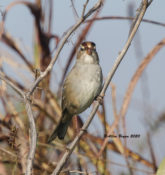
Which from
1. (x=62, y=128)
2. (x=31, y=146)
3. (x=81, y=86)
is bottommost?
(x=62, y=128)

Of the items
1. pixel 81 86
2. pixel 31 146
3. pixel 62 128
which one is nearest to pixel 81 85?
pixel 81 86

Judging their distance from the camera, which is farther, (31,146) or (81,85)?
(81,85)

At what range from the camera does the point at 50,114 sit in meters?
3.39

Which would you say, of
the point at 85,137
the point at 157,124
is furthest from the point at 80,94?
the point at 157,124

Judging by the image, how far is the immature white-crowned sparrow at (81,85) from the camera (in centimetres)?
289

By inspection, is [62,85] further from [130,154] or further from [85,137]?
[130,154]

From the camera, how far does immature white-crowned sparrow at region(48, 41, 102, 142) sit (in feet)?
9.50

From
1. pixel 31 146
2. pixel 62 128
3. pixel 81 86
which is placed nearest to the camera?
pixel 31 146

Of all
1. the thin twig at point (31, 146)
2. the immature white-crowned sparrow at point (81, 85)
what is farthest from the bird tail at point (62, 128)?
the thin twig at point (31, 146)

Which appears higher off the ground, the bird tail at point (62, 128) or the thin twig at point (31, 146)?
the thin twig at point (31, 146)

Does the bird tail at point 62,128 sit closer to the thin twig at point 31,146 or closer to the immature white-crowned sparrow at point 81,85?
the immature white-crowned sparrow at point 81,85

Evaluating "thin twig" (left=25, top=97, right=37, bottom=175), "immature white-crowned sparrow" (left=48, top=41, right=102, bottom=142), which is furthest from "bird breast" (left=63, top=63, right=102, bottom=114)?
"thin twig" (left=25, top=97, right=37, bottom=175)

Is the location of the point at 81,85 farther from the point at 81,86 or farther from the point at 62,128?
the point at 62,128

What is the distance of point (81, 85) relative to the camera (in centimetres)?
296
